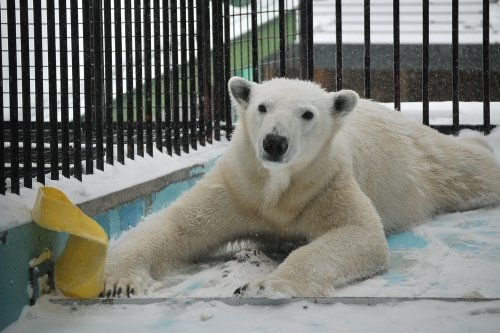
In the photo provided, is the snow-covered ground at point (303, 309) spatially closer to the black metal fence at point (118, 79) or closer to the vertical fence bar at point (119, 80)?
the black metal fence at point (118, 79)

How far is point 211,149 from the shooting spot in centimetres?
635

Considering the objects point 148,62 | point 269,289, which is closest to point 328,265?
point 269,289

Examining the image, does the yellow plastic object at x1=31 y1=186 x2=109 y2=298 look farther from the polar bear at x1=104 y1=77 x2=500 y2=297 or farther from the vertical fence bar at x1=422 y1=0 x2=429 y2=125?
the vertical fence bar at x1=422 y1=0 x2=429 y2=125

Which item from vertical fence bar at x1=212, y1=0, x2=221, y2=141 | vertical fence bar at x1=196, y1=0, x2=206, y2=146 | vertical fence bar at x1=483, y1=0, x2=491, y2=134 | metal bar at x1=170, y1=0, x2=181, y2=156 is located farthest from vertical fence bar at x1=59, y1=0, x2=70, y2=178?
vertical fence bar at x1=483, y1=0, x2=491, y2=134

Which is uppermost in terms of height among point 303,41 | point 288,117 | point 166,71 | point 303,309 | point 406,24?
point 406,24

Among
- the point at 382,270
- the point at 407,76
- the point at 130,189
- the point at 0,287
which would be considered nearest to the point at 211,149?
the point at 130,189

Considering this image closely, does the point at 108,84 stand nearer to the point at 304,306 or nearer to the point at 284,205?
the point at 284,205

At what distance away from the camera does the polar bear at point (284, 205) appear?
3.02 metres

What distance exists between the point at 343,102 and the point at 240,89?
0.51m

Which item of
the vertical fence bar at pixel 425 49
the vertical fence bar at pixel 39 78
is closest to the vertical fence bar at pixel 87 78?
the vertical fence bar at pixel 39 78

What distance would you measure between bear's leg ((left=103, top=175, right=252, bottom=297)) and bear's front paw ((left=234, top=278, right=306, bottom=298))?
580mm

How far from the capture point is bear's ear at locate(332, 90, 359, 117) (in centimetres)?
362

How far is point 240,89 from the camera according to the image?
3.69m

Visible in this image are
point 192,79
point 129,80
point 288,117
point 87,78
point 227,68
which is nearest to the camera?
point 288,117
